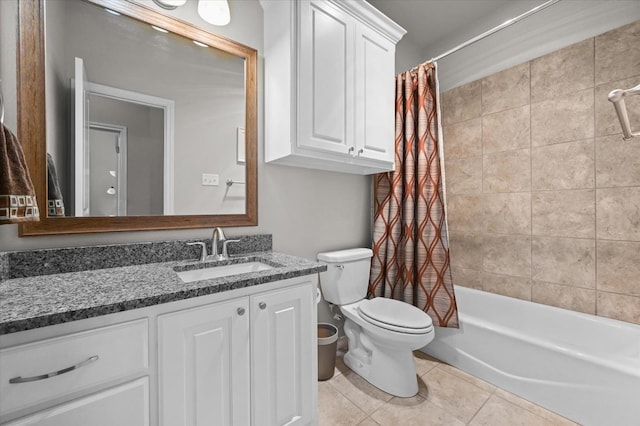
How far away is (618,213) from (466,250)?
0.98 meters

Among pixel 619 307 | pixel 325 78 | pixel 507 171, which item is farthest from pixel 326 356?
pixel 507 171

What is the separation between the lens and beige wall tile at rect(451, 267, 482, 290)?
2334 millimetres

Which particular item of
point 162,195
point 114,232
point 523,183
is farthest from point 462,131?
point 114,232

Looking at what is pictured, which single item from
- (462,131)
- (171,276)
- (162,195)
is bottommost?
(171,276)

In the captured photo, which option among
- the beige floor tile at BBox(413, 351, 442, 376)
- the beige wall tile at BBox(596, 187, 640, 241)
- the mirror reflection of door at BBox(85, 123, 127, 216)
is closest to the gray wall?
the mirror reflection of door at BBox(85, 123, 127, 216)

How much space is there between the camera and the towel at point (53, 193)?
43.0 inches

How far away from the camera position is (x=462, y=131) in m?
2.44

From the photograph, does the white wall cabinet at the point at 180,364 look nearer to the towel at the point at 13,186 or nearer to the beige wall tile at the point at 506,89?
the towel at the point at 13,186

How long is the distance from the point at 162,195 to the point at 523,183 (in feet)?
8.16

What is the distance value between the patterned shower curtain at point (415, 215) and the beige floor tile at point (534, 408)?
1.43ft

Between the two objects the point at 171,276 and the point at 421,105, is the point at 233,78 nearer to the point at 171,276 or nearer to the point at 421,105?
the point at 171,276

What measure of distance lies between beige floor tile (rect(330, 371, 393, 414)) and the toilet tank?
1.56ft

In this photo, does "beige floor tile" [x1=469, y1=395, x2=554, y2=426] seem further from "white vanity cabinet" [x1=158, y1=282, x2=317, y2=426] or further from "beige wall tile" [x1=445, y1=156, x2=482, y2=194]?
"beige wall tile" [x1=445, y1=156, x2=482, y2=194]

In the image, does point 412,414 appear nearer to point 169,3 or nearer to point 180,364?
point 180,364
